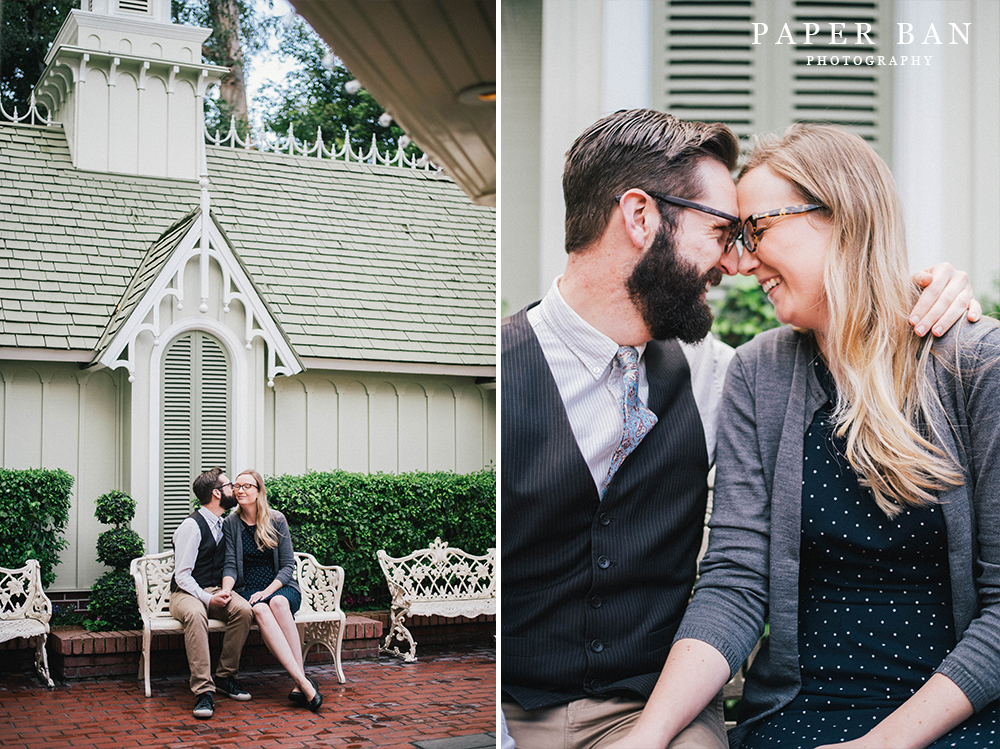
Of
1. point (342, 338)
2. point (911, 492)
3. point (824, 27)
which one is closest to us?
point (911, 492)

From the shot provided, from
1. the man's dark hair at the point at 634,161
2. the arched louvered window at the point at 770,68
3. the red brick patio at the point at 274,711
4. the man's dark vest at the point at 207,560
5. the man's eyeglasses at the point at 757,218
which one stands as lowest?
the red brick patio at the point at 274,711

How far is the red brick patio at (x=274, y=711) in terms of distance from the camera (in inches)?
132

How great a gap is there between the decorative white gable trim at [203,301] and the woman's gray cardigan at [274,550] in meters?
0.60

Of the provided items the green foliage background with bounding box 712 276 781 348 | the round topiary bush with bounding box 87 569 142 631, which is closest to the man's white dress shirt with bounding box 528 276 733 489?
the green foliage background with bounding box 712 276 781 348

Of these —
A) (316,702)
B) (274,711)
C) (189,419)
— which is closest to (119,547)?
(189,419)

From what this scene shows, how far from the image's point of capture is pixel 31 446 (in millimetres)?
3410

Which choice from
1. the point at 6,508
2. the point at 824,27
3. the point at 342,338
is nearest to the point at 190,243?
the point at 342,338

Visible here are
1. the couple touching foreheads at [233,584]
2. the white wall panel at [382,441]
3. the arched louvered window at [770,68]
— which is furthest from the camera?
the white wall panel at [382,441]

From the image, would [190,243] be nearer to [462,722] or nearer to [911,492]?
[462,722]

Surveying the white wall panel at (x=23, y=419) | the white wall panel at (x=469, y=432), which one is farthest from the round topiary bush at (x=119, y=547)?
the white wall panel at (x=469, y=432)

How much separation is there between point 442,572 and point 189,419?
133 cm

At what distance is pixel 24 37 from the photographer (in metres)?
3.48

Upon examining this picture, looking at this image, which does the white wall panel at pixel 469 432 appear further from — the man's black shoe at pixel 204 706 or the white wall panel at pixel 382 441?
the man's black shoe at pixel 204 706

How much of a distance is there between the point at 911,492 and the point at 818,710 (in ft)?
2.04
